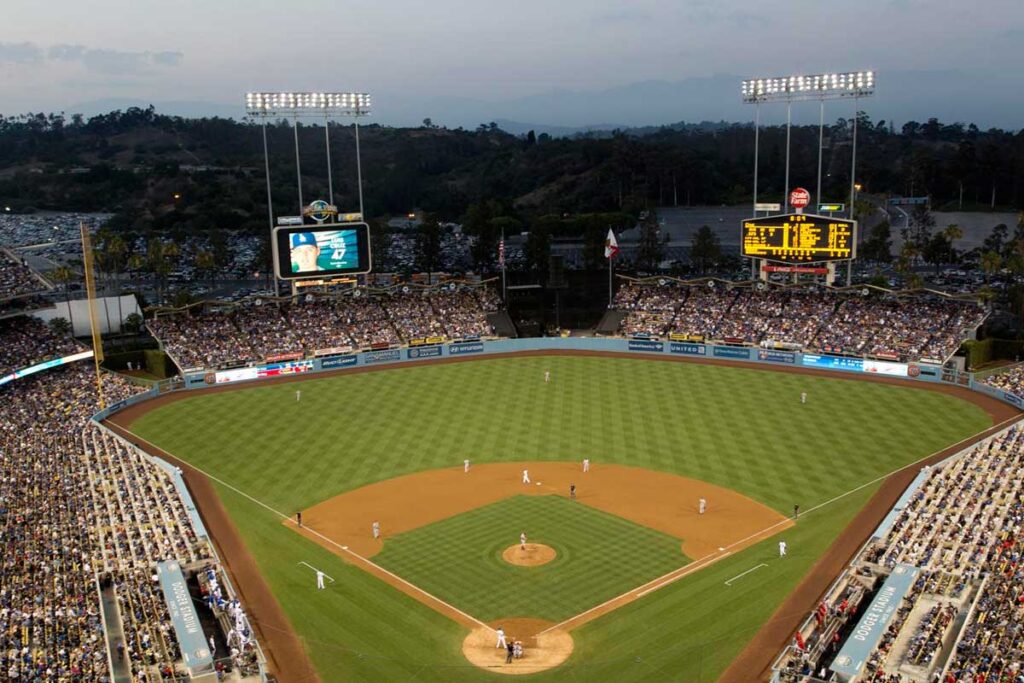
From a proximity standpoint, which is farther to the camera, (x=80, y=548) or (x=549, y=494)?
(x=549, y=494)

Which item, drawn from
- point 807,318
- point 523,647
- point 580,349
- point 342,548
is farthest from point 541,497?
point 807,318

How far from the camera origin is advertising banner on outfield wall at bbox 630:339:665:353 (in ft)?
210

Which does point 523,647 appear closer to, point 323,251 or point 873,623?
point 873,623

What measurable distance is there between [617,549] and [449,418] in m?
19.2

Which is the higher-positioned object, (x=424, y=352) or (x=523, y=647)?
(x=424, y=352)

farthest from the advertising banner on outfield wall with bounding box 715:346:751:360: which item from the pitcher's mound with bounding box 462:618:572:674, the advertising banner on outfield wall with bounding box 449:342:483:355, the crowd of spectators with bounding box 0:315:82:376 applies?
the crowd of spectators with bounding box 0:315:82:376

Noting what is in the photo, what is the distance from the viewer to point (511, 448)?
44.9 m

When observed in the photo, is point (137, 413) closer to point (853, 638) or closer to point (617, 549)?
point (617, 549)

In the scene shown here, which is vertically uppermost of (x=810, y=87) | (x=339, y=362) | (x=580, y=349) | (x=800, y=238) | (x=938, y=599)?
(x=810, y=87)

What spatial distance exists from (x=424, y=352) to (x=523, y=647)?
39.1 meters

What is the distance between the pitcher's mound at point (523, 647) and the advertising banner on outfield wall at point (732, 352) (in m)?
37.6

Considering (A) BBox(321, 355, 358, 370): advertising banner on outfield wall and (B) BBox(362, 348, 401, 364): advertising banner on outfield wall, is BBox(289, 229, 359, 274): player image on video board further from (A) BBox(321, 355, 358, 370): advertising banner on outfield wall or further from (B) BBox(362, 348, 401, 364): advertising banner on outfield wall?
(B) BBox(362, 348, 401, 364): advertising banner on outfield wall

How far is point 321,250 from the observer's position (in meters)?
61.0

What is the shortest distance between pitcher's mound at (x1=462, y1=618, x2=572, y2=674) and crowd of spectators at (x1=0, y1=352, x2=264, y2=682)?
22.4 ft
